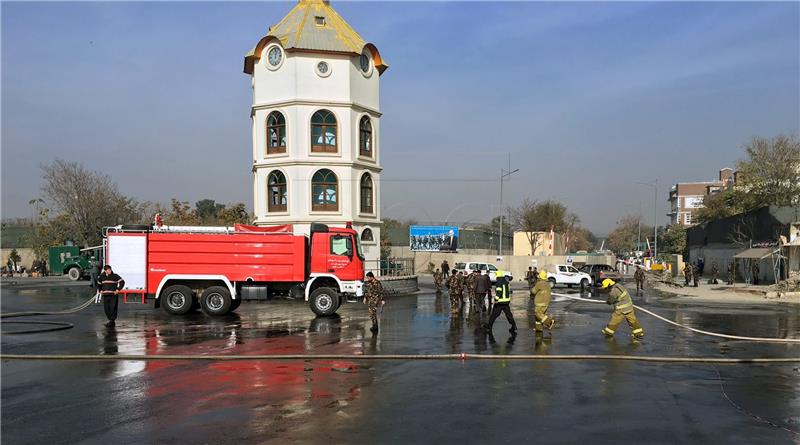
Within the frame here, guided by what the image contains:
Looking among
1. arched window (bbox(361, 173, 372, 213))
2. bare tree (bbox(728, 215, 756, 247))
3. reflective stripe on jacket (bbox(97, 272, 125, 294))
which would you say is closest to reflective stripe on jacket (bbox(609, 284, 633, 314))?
reflective stripe on jacket (bbox(97, 272, 125, 294))

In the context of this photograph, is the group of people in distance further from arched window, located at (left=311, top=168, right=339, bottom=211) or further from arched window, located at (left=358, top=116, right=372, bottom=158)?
arched window, located at (left=358, top=116, right=372, bottom=158)

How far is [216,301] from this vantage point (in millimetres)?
21422

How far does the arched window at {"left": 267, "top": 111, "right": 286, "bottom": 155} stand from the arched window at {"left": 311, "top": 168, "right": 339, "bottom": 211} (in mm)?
2504

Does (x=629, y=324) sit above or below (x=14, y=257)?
below

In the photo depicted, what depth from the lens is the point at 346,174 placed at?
34.9 meters

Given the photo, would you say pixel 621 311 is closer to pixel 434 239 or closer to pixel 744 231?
pixel 744 231

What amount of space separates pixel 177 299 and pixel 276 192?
48.6 ft

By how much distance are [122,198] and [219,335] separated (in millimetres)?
40898

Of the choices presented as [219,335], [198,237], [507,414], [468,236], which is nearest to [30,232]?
[468,236]

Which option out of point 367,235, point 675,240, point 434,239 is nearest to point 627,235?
point 675,240

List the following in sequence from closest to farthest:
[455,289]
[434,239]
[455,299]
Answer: [455,289], [455,299], [434,239]

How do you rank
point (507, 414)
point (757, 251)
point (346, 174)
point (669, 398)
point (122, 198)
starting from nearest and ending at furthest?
1. point (507, 414)
2. point (669, 398)
3. point (346, 174)
4. point (757, 251)
5. point (122, 198)

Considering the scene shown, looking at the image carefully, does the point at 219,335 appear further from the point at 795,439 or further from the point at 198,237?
the point at 795,439

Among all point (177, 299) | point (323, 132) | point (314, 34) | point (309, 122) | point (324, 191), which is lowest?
point (177, 299)
